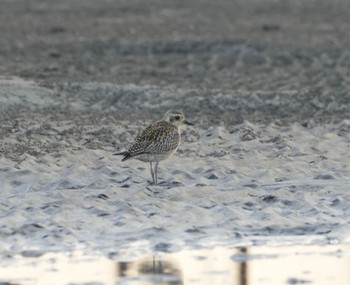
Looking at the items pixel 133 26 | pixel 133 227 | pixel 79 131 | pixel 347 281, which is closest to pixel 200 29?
pixel 133 26

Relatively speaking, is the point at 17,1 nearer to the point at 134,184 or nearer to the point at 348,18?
the point at 348,18

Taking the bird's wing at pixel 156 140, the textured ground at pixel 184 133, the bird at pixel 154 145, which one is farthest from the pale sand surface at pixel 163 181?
the bird's wing at pixel 156 140

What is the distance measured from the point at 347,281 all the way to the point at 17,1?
2782cm

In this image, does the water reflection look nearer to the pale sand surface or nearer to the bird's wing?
the pale sand surface

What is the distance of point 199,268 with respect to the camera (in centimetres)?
1061

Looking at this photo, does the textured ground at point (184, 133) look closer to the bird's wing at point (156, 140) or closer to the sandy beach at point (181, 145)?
the sandy beach at point (181, 145)

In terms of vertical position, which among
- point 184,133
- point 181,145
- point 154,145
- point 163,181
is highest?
point 184,133

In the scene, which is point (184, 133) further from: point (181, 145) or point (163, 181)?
point (163, 181)

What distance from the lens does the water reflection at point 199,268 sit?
10172 millimetres

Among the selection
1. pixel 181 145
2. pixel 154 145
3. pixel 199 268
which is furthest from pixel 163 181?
pixel 199 268

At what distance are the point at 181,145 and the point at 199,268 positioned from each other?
5.70 meters

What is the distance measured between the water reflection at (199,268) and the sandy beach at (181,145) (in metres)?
0.04

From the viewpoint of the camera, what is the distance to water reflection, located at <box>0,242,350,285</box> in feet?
33.4

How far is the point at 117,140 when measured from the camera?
16.3m
